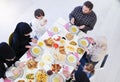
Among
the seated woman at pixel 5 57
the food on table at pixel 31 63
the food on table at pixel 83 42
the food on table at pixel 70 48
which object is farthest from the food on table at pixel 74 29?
the seated woman at pixel 5 57

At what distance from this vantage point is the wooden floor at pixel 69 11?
471cm

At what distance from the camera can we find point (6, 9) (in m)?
5.12

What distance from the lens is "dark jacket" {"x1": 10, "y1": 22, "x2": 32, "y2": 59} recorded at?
11.6ft

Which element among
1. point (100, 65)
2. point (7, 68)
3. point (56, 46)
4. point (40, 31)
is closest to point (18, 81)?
point (7, 68)

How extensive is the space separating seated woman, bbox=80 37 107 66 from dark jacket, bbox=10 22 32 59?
2.62 feet

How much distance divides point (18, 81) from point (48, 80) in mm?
354

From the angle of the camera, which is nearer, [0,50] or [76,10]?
[0,50]

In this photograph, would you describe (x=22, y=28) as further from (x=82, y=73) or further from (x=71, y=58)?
(x=82, y=73)

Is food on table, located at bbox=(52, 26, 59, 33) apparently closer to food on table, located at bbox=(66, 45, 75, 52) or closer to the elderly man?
food on table, located at bbox=(66, 45, 75, 52)

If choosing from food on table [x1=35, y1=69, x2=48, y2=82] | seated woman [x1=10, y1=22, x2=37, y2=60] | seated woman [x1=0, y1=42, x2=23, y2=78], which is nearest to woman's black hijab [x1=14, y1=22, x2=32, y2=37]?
seated woman [x1=10, y1=22, x2=37, y2=60]

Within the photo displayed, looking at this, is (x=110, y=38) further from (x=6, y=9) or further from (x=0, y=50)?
(x=0, y=50)

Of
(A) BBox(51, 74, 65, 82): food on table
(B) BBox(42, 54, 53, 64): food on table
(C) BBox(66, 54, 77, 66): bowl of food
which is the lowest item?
(A) BBox(51, 74, 65, 82): food on table

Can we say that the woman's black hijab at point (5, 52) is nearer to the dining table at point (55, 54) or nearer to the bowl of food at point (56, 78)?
the dining table at point (55, 54)

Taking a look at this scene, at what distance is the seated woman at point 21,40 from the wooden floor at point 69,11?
0.99 m
